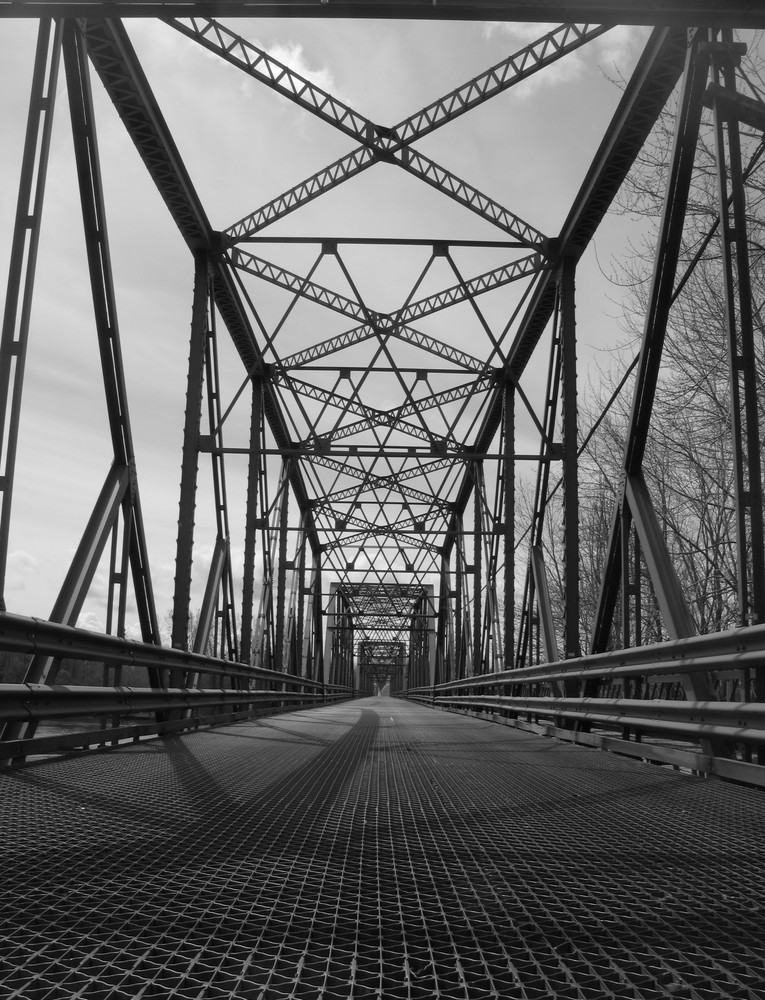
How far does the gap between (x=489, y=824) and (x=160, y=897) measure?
167cm

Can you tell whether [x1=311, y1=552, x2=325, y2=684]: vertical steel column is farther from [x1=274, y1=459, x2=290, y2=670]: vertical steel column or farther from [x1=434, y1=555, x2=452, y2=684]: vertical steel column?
[x1=274, y1=459, x2=290, y2=670]: vertical steel column

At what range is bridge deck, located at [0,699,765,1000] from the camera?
191 centimetres

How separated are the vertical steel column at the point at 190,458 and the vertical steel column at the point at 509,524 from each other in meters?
5.86

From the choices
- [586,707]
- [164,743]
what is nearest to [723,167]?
[586,707]

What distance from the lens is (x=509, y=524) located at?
723 inches

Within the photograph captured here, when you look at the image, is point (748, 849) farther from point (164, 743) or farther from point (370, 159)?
point (370, 159)

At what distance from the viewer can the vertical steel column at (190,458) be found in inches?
504

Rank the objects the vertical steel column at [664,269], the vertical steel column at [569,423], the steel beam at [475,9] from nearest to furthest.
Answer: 1. the steel beam at [475,9]
2. the vertical steel column at [664,269]
3. the vertical steel column at [569,423]

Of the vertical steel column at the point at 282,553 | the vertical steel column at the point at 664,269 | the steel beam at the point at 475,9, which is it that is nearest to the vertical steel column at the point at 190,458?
the vertical steel column at the point at 664,269

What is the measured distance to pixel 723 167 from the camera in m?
6.48

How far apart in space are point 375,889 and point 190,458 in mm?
11172

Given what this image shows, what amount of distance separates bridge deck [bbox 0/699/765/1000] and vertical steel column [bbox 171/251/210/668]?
25.6 ft

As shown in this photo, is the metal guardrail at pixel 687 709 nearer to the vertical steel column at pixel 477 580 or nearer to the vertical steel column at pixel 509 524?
the vertical steel column at pixel 509 524

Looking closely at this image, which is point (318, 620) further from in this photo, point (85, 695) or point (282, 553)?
point (85, 695)
